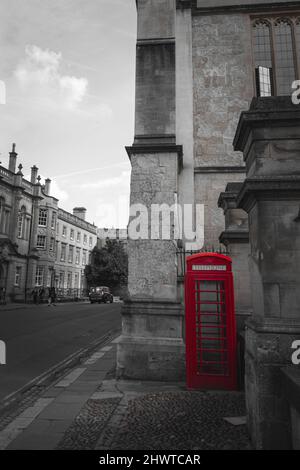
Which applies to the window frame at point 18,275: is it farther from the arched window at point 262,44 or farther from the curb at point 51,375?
the arched window at point 262,44

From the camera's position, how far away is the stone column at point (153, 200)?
19.9ft

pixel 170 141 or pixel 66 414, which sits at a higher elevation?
pixel 170 141

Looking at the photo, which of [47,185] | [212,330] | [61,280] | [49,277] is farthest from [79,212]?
[212,330]

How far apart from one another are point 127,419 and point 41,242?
39.7 m

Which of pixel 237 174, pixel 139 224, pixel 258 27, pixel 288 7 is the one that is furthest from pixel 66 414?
Result: pixel 288 7

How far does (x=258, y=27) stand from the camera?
10156 mm

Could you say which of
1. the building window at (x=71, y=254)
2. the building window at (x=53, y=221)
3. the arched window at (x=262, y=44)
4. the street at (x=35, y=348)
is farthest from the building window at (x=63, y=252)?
the arched window at (x=262, y=44)

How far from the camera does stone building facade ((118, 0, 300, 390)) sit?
20.7 ft

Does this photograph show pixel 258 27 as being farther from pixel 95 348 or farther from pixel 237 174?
pixel 95 348

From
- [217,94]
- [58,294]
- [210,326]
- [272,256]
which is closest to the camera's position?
[272,256]

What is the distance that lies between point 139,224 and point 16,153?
1353 inches

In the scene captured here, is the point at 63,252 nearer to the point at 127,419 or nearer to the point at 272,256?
the point at 127,419

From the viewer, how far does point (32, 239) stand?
3853cm

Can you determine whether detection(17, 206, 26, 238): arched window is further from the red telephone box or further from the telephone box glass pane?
A: the red telephone box
